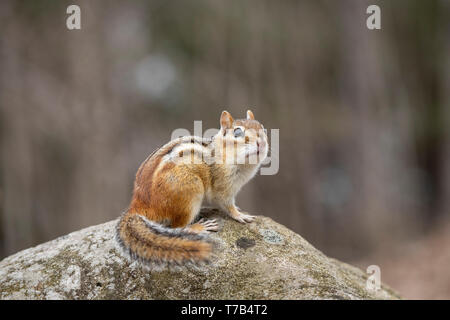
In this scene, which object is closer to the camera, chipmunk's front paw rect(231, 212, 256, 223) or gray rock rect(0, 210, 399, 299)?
gray rock rect(0, 210, 399, 299)

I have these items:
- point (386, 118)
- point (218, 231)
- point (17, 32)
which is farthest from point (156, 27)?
point (218, 231)

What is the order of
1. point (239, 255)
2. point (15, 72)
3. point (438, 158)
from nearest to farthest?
point (239, 255), point (15, 72), point (438, 158)

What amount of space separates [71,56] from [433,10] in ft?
28.2

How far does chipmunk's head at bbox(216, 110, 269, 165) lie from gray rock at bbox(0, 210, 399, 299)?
504mm

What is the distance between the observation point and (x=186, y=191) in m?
2.93

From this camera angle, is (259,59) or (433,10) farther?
(433,10)

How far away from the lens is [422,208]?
10461 mm

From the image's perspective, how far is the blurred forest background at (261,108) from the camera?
8.42 metres

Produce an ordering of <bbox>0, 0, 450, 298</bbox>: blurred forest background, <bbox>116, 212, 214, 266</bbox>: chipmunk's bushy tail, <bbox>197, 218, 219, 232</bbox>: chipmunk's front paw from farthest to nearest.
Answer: <bbox>0, 0, 450, 298</bbox>: blurred forest background
<bbox>197, 218, 219, 232</bbox>: chipmunk's front paw
<bbox>116, 212, 214, 266</bbox>: chipmunk's bushy tail

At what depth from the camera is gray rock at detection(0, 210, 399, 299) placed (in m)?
2.59

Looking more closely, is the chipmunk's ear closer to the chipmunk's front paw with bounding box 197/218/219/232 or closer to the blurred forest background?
the chipmunk's front paw with bounding box 197/218/219/232

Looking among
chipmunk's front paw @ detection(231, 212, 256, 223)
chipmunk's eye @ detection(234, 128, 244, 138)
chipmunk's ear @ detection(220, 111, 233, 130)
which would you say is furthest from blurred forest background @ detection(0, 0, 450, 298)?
chipmunk's eye @ detection(234, 128, 244, 138)

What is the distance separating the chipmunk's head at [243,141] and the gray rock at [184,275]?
1.65 feet

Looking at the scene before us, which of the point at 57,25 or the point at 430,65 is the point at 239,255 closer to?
the point at 57,25
